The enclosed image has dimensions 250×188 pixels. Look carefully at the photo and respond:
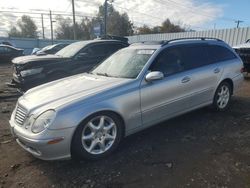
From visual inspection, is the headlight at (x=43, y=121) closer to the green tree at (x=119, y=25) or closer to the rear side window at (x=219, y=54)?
the rear side window at (x=219, y=54)

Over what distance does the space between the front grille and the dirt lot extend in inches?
25.7

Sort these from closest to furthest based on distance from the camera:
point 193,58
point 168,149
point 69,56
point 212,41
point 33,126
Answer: point 33,126
point 168,149
point 193,58
point 212,41
point 69,56

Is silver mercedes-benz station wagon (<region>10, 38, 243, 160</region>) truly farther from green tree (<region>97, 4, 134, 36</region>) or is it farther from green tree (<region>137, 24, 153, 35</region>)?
green tree (<region>97, 4, 134, 36</region>)

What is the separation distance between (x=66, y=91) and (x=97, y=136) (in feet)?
2.86

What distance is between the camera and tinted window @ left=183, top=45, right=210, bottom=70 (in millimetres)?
5077

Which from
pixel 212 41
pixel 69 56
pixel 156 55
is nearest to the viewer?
pixel 156 55

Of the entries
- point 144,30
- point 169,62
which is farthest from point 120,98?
point 144,30

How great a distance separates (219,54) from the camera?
573 cm

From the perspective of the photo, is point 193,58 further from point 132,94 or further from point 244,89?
point 244,89

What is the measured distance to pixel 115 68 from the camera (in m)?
4.88

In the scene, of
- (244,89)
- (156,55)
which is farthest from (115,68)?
(244,89)

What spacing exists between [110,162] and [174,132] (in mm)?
1502

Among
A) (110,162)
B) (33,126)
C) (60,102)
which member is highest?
(60,102)

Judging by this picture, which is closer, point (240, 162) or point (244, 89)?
point (240, 162)
